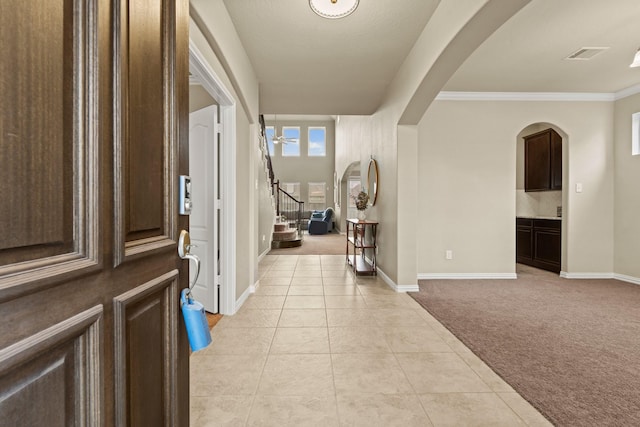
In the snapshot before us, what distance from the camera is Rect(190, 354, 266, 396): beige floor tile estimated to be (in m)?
1.85

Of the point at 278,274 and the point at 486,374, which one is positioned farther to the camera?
the point at 278,274

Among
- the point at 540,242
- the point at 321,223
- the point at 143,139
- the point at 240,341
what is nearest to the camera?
the point at 143,139

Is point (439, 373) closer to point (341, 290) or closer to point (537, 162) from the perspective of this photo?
point (341, 290)

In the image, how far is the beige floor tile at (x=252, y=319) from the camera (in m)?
2.86

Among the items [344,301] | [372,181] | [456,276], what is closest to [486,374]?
[344,301]

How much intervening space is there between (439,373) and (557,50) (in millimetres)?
3617

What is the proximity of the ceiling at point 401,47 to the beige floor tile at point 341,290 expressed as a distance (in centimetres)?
268

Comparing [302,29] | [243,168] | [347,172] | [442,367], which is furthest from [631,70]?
[347,172]

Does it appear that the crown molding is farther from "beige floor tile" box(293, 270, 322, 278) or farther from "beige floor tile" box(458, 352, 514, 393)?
"beige floor tile" box(458, 352, 514, 393)

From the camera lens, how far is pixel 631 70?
398 centimetres

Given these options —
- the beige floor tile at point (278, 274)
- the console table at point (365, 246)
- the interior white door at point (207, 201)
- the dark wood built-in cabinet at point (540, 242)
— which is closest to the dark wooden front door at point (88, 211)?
the interior white door at point (207, 201)

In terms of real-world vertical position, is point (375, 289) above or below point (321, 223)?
below

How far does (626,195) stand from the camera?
4.58m

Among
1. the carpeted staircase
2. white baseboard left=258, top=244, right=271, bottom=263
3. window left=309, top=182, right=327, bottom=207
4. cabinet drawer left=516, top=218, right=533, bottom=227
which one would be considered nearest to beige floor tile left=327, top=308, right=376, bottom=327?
white baseboard left=258, top=244, right=271, bottom=263
